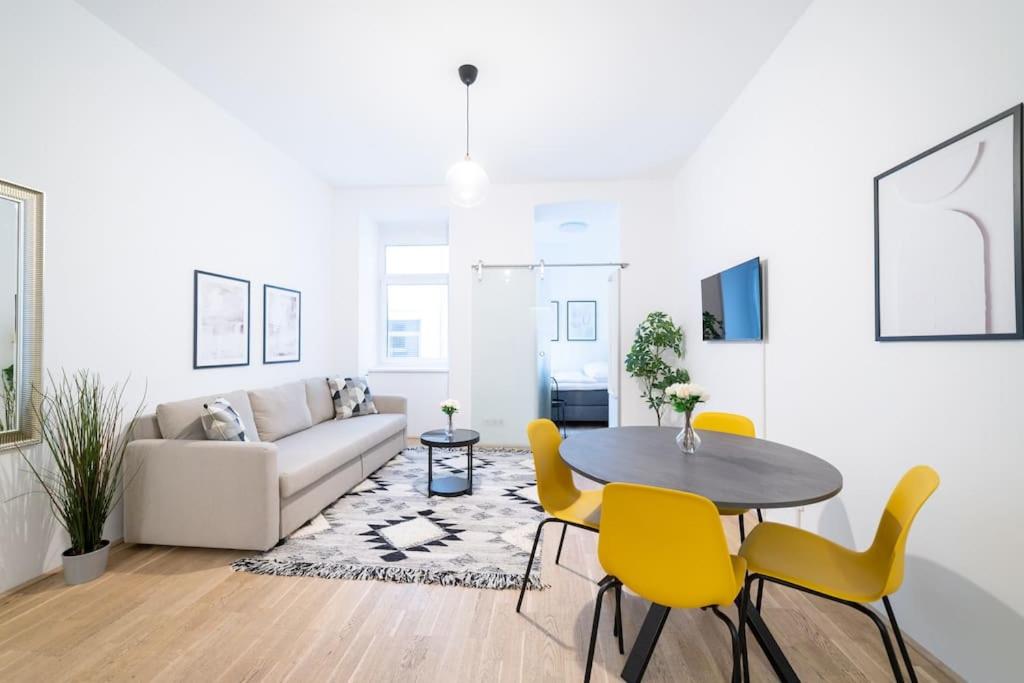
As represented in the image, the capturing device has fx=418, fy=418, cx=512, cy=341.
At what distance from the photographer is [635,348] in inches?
172

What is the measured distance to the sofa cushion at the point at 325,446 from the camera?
2537 millimetres

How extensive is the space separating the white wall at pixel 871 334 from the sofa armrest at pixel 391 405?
10.5 ft

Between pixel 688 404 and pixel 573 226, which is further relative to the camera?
pixel 573 226

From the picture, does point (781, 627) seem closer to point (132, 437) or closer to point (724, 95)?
point (724, 95)

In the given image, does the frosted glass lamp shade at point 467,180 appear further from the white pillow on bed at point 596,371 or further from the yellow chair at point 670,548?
the white pillow on bed at point 596,371

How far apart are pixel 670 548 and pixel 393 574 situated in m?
1.57

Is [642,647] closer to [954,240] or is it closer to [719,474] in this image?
[719,474]

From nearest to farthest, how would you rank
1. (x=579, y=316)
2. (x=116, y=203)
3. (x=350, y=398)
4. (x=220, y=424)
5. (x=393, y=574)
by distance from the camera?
(x=393, y=574) < (x=116, y=203) < (x=220, y=424) < (x=350, y=398) < (x=579, y=316)

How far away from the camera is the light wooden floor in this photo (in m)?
1.54

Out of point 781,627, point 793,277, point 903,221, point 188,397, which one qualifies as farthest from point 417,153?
point 781,627

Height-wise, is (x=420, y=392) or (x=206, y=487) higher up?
(x=420, y=392)

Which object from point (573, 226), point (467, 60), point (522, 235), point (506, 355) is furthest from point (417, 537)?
point (573, 226)

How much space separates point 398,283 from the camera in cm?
552

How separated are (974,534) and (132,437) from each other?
3.96 metres
